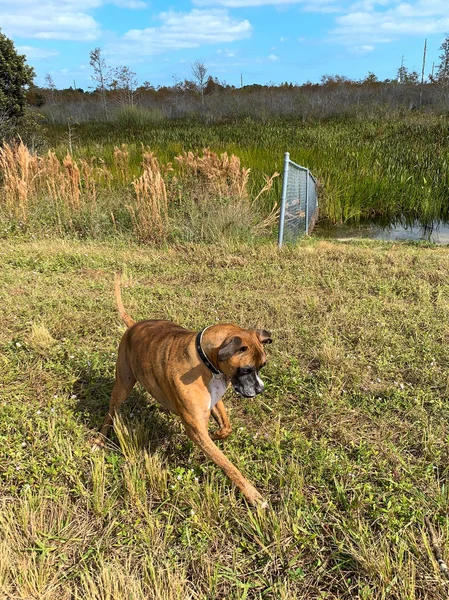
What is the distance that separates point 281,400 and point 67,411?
1.44 m

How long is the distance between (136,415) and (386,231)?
793 cm

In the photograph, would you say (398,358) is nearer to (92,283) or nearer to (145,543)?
(145,543)

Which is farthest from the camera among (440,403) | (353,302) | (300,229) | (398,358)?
(300,229)

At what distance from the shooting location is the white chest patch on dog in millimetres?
2182

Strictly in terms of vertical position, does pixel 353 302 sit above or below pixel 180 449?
above

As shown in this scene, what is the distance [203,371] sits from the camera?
7.11ft

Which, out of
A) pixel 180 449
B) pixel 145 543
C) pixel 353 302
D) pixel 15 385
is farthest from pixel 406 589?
pixel 353 302

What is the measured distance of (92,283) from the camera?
504 cm

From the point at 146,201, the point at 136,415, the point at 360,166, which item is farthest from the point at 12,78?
the point at 136,415

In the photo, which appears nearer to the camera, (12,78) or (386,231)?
(12,78)

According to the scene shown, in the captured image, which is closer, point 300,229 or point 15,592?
point 15,592

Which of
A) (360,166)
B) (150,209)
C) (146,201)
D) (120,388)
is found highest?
(360,166)

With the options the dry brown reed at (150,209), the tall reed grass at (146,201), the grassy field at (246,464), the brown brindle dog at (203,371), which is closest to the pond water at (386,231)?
the tall reed grass at (146,201)

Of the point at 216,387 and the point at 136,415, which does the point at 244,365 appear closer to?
the point at 216,387
